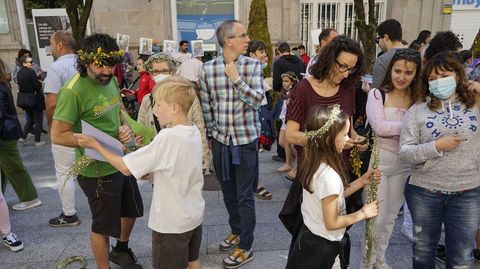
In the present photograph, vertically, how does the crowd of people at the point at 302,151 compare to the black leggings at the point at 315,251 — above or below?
above

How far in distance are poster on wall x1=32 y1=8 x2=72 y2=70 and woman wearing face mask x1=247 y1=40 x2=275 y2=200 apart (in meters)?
7.07

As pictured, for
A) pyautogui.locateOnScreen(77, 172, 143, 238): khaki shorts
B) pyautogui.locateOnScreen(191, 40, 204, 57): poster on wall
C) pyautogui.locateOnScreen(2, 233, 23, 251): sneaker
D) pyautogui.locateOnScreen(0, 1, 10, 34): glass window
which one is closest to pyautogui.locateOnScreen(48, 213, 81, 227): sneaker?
pyautogui.locateOnScreen(2, 233, 23, 251): sneaker

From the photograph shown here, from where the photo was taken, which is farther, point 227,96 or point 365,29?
point 365,29

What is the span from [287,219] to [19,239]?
2.88m

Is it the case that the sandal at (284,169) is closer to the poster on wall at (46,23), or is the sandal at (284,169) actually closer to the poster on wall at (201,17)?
the poster on wall at (201,17)

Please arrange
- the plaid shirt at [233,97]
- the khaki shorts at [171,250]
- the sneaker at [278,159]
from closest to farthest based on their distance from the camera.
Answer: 1. the khaki shorts at [171,250]
2. the plaid shirt at [233,97]
3. the sneaker at [278,159]

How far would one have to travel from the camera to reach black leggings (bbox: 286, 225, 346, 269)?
7.14 ft

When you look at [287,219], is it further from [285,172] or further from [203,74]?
[285,172]

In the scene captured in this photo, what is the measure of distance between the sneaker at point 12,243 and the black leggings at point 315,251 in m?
2.77

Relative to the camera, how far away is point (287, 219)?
8.27 ft

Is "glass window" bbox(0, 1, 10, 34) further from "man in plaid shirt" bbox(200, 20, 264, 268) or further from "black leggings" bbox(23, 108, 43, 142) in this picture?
"man in plaid shirt" bbox(200, 20, 264, 268)

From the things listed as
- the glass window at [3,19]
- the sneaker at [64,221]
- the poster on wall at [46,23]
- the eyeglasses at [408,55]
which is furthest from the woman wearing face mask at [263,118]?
the glass window at [3,19]

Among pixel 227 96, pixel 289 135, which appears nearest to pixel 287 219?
pixel 289 135

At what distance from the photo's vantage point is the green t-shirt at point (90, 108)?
2.56m
